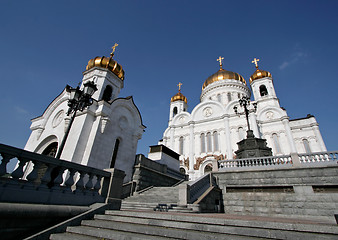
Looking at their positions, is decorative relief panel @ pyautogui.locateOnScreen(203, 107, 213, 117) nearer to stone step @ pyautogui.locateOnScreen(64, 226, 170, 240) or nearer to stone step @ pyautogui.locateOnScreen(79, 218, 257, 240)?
stone step @ pyautogui.locateOnScreen(79, 218, 257, 240)

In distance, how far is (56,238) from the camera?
11.1ft

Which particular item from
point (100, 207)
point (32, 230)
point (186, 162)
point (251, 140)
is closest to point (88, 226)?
point (100, 207)

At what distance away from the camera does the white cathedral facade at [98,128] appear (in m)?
11.8

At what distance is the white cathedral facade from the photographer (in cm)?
1184

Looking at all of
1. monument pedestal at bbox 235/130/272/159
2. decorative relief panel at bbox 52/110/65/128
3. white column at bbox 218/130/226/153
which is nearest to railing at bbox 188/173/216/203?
monument pedestal at bbox 235/130/272/159

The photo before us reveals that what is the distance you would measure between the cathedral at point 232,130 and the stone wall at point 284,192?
9634 millimetres

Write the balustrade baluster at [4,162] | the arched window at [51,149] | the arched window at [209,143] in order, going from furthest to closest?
1. the arched window at [209,143]
2. the arched window at [51,149]
3. the balustrade baluster at [4,162]

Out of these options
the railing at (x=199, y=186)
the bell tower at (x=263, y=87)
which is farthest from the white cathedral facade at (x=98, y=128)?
the bell tower at (x=263, y=87)

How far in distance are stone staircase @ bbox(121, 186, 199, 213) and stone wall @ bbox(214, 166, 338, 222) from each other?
412 centimetres

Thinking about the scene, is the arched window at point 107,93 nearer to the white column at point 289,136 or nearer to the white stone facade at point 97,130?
the white stone facade at point 97,130

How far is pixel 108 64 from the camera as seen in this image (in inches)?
669

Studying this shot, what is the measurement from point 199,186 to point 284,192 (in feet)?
17.8

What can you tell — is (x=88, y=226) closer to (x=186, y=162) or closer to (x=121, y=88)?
(x=121, y=88)

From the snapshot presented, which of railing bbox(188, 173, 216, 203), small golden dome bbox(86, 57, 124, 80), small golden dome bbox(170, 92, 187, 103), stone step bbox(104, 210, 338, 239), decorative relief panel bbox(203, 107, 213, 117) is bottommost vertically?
stone step bbox(104, 210, 338, 239)
